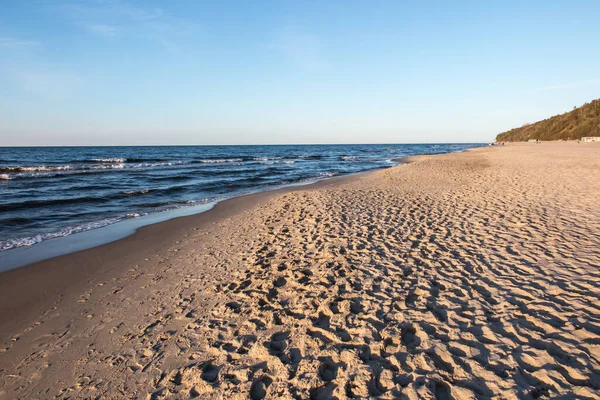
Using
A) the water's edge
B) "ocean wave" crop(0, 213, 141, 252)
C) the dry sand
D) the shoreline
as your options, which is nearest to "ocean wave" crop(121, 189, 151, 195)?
"ocean wave" crop(0, 213, 141, 252)

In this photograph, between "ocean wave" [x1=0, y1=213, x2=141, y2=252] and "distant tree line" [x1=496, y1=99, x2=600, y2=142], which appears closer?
"ocean wave" [x1=0, y1=213, x2=141, y2=252]

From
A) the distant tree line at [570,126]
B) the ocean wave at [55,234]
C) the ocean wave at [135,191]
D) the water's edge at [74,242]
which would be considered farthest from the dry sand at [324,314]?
the distant tree line at [570,126]

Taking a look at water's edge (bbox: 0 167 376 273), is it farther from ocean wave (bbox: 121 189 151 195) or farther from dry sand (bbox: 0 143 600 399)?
ocean wave (bbox: 121 189 151 195)

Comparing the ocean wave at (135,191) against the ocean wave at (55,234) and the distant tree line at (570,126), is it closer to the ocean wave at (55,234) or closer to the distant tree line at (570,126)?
the ocean wave at (55,234)

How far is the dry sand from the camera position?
10.1ft

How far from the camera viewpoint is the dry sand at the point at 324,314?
306cm

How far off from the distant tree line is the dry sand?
48303 millimetres

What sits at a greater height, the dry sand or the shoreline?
the dry sand

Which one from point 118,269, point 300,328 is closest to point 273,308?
point 300,328

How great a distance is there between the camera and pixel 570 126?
4659cm

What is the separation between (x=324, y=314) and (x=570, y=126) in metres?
60.3

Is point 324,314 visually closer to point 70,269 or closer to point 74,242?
point 70,269

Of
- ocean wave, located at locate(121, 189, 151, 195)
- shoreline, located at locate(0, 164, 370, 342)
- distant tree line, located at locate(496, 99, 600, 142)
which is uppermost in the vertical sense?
distant tree line, located at locate(496, 99, 600, 142)

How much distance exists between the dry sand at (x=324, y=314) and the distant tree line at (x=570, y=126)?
158ft
